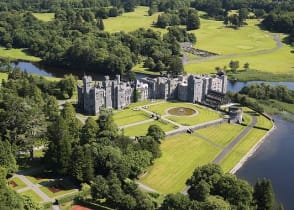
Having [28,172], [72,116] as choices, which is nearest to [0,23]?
[72,116]

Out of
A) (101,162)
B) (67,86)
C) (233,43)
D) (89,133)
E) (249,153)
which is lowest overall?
(249,153)

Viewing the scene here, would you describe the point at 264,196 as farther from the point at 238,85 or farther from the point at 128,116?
the point at 238,85

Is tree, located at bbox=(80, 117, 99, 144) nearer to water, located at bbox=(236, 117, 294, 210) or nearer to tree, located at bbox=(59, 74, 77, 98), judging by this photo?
water, located at bbox=(236, 117, 294, 210)

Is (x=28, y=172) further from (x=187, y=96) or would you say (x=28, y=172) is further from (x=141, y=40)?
(x=141, y=40)

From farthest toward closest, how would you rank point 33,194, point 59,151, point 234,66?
point 234,66, point 59,151, point 33,194

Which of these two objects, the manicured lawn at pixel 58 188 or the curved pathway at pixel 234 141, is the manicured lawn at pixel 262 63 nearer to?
the curved pathway at pixel 234 141

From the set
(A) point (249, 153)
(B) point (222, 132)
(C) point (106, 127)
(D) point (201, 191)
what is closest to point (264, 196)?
(D) point (201, 191)

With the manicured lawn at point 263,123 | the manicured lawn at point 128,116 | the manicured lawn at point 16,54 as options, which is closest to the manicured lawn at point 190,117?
the manicured lawn at point 128,116
